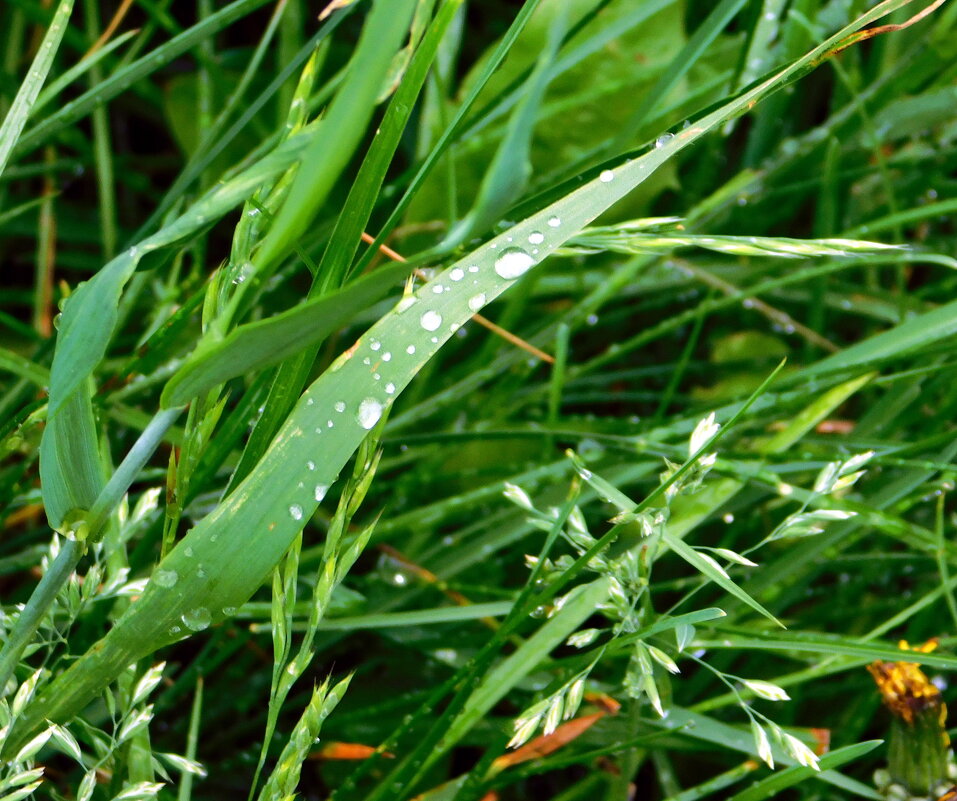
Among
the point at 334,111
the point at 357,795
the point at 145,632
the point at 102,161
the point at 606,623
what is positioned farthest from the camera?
the point at 102,161

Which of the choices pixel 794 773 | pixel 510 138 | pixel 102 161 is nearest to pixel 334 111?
pixel 510 138

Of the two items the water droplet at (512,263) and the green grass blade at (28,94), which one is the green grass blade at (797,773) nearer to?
the water droplet at (512,263)

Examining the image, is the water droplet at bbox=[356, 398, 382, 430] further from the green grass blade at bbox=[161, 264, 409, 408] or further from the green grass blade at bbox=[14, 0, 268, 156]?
the green grass blade at bbox=[14, 0, 268, 156]

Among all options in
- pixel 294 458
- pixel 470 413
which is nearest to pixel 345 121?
pixel 294 458

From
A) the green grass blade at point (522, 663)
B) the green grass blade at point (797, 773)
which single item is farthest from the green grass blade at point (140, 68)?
the green grass blade at point (797, 773)

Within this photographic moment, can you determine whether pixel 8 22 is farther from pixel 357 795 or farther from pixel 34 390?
pixel 357 795

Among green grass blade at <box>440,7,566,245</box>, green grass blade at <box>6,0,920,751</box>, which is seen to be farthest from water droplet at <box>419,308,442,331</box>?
green grass blade at <box>440,7,566,245</box>
